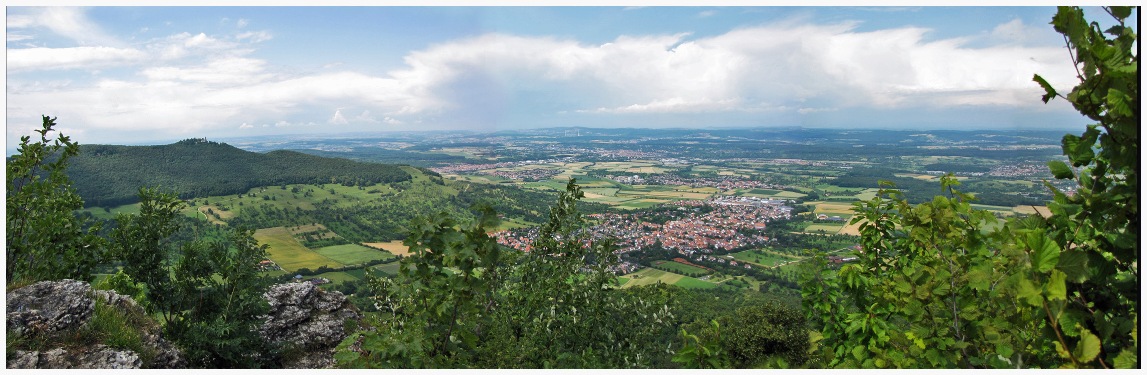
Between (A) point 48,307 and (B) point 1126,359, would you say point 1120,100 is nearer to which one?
(B) point 1126,359

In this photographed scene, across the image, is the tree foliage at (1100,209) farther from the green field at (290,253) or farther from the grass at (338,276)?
the green field at (290,253)

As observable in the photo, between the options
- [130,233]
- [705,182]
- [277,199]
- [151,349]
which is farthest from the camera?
[705,182]

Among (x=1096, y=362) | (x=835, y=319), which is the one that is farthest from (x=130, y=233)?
(x=1096, y=362)

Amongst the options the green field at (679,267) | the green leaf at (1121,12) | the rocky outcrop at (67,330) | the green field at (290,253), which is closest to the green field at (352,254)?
the green field at (290,253)

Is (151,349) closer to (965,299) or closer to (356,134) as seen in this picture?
(965,299)

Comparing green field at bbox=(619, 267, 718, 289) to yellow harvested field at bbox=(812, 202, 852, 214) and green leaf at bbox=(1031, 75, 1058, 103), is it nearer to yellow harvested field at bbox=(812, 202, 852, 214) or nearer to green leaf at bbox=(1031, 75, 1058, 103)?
yellow harvested field at bbox=(812, 202, 852, 214)

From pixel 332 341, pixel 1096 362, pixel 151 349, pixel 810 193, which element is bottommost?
pixel 810 193
